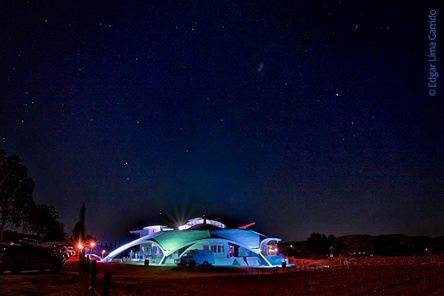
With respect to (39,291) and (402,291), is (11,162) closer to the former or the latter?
(39,291)

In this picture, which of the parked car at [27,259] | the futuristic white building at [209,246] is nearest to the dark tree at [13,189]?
the futuristic white building at [209,246]

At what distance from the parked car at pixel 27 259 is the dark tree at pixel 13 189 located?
32939mm

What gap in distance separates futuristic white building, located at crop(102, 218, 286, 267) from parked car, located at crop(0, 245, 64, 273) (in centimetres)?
2254

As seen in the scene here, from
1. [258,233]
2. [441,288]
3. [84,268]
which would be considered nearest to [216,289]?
[84,268]

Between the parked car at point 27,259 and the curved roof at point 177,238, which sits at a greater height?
the curved roof at point 177,238

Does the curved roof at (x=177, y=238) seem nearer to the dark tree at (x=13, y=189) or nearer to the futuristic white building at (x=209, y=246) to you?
the futuristic white building at (x=209, y=246)

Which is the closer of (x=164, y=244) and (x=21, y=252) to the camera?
(x=21, y=252)

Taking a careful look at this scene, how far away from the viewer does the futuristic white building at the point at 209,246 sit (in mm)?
49938

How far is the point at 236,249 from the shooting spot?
2084 inches

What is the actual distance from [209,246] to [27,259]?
90.8 feet

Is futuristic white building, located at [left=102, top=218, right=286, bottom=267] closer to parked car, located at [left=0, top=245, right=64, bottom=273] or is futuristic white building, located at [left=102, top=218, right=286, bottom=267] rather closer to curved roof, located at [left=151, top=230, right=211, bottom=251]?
curved roof, located at [left=151, top=230, right=211, bottom=251]

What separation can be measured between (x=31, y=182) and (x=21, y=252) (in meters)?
36.7

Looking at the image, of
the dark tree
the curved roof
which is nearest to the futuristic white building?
the curved roof

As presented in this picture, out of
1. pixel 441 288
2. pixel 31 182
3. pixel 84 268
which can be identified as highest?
pixel 31 182
